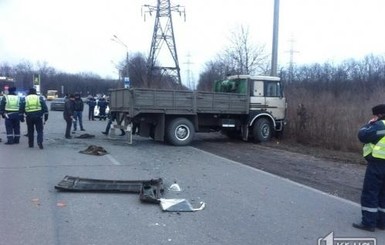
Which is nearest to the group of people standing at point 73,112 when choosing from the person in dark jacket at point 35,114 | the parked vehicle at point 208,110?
the parked vehicle at point 208,110

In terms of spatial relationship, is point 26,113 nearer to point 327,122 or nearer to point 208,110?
point 208,110

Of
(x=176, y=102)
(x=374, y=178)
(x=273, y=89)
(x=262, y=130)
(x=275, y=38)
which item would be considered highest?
(x=275, y=38)

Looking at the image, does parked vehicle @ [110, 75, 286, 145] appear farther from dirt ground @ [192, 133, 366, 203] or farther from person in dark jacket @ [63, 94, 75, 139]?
person in dark jacket @ [63, 94, 75, 139]

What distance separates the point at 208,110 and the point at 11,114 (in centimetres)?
694

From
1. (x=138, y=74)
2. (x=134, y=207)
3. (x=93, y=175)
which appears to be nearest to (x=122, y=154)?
(x=93, y=175)

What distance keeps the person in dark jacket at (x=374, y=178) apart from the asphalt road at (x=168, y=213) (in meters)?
0.20

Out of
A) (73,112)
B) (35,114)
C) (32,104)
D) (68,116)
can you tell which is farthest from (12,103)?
(73,112)

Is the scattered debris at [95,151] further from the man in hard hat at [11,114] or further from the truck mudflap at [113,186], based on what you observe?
the truck mudflap at [113,186]

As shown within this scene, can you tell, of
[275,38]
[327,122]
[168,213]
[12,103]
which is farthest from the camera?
[275,38]

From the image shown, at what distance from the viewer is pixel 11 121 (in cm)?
1540

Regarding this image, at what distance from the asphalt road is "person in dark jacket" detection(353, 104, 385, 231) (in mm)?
203

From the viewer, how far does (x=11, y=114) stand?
15.4 metres

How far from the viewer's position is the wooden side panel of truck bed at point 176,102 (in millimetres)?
15930

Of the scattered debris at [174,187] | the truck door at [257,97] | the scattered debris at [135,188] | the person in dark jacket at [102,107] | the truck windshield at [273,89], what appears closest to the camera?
the scattered debris at [135,188]
